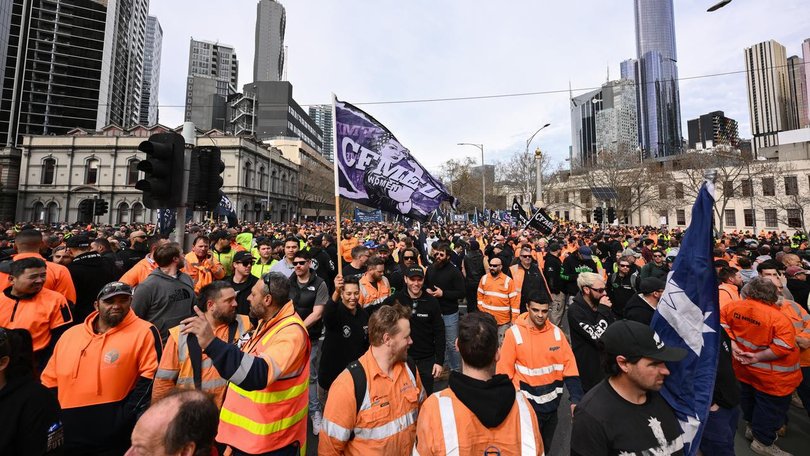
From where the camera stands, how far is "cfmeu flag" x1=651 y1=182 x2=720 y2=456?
7.22 feet

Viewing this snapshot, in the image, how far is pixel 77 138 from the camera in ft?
163

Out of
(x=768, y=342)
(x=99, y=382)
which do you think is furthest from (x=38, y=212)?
(x=768, y=342)

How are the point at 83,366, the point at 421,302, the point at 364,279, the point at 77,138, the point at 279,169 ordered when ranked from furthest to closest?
1. the point at 279,169
2. the point at 77,138
3. the point at 364,279
4. the point at 421,302
5. the point at 83,366

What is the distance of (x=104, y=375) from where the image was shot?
2.68m

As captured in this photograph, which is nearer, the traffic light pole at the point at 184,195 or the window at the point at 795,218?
the traffic light pole at the point at 184,195

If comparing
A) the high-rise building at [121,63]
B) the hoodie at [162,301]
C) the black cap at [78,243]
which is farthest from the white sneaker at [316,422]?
the high-rise building at [121,63]

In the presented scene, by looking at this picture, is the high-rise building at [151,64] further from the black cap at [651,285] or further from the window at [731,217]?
the black cap at [651,285]

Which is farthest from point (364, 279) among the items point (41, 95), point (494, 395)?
point (41, 95)

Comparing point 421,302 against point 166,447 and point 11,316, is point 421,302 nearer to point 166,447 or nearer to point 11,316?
point 166,447

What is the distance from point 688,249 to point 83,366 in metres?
4.16

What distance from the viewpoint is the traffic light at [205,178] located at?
5.19m

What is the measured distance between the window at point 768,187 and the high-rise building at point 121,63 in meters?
99.0

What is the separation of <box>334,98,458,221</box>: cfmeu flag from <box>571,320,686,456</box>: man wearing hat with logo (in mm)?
3695

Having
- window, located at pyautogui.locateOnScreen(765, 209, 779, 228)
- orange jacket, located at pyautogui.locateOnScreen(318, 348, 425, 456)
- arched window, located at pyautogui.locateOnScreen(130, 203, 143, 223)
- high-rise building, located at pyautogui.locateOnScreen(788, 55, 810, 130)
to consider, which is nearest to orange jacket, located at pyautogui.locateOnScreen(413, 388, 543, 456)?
orange jacket, located at pyautogui.locateOnScreen(318, 348, 425, 456)
